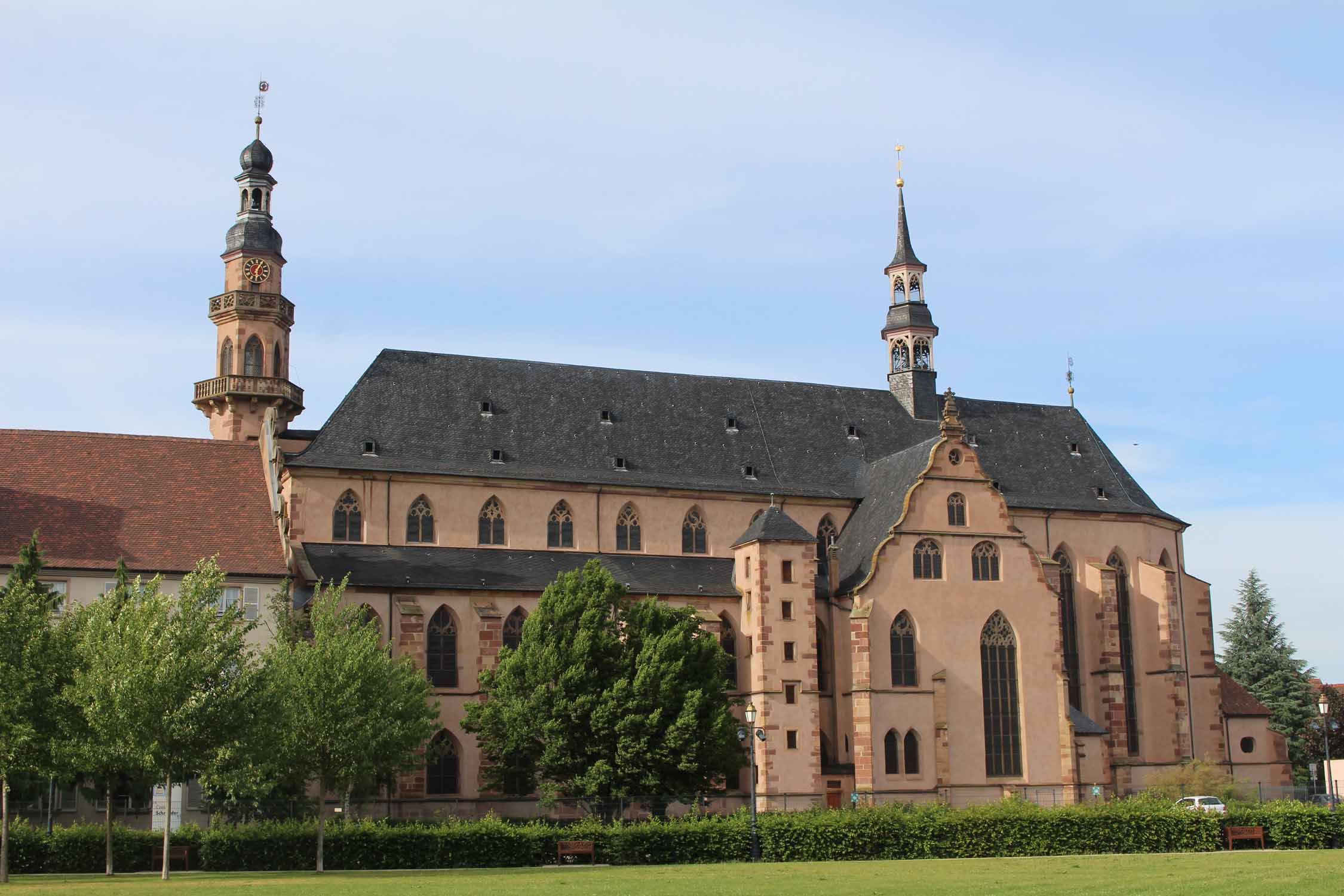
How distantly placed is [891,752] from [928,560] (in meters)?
7.66

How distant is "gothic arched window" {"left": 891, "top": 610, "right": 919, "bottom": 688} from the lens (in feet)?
196

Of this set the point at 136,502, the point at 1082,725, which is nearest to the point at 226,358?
the point at 136,502

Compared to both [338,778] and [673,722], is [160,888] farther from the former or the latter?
[673,722]

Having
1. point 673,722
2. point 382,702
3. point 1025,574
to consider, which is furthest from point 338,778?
point 1025,574

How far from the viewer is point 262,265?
6644 centimetres

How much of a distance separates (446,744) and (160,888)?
73.6 feet

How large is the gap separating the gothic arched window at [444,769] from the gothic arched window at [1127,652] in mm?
28284

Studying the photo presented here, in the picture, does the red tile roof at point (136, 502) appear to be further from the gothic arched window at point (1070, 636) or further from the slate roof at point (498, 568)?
the gothic arched window at point (1070, 636)

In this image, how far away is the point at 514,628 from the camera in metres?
57.9

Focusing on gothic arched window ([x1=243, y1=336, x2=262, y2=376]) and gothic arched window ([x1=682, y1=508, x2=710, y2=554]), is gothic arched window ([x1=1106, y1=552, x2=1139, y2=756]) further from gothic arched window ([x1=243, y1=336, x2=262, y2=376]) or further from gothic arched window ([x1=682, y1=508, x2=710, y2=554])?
gothic arched window ([x1=243, y1=336, x2=262, y2=376])

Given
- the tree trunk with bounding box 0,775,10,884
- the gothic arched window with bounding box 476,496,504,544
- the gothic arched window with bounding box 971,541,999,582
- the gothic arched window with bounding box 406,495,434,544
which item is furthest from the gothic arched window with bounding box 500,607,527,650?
the tree trunk with bounding box 0,775,10,884

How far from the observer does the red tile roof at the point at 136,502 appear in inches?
2130

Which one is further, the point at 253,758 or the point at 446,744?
the point at 446,744

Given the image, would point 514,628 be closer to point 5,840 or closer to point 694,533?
point 694,533
